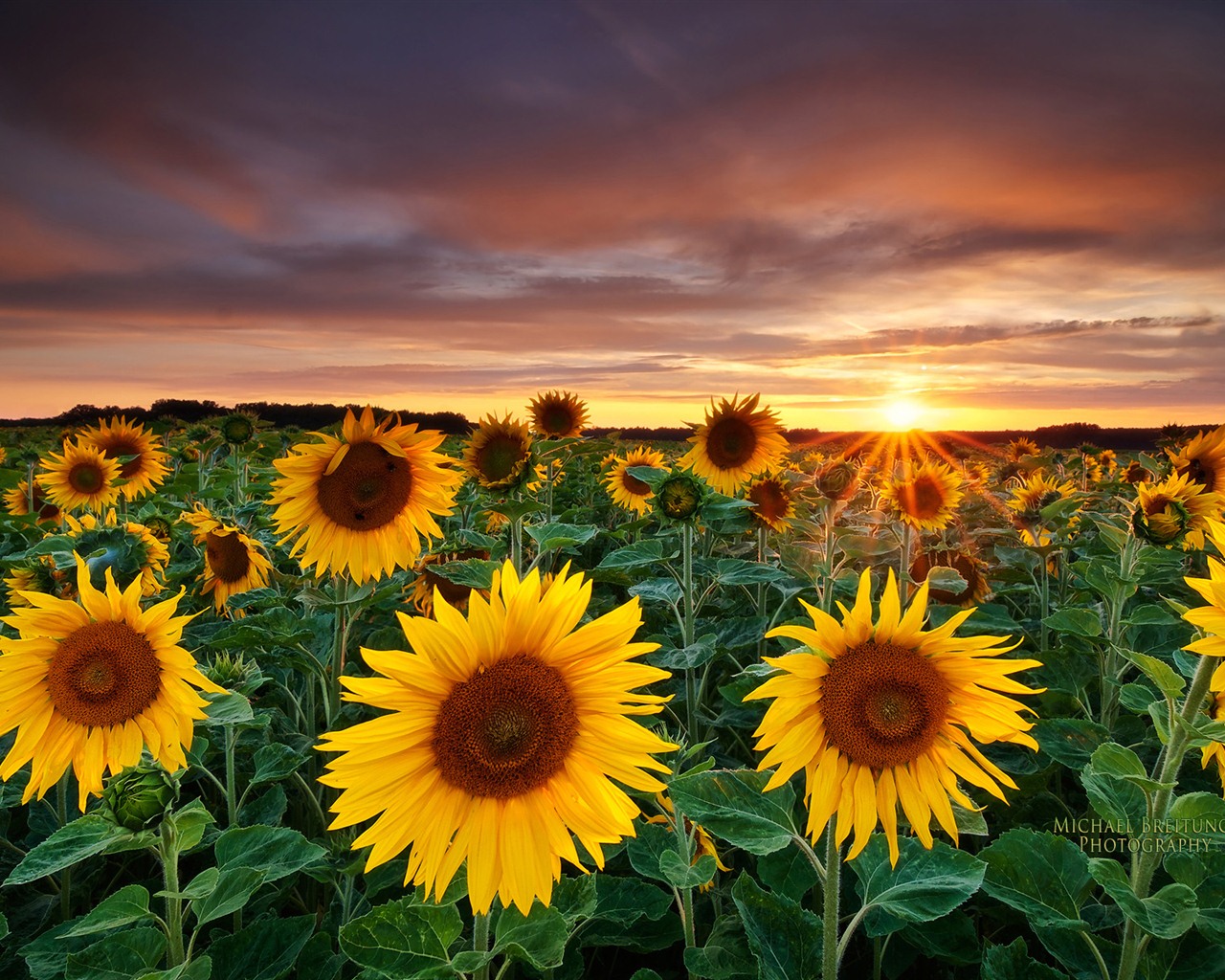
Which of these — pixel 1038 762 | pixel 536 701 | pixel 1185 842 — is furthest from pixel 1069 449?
pixel 536 701

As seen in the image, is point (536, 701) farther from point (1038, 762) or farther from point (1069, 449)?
point (1069, 449)

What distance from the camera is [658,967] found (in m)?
2.97

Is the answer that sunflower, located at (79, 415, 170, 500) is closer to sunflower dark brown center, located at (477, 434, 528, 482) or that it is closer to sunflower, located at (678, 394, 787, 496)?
sunflower dark brown center, located at (477, 434, 528, 482)

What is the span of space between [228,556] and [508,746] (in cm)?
385

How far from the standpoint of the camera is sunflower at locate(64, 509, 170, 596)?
403 cm

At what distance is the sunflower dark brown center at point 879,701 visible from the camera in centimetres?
200

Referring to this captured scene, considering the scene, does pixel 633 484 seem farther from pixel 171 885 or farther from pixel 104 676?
pixel 171 885

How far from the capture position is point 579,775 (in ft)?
6.18

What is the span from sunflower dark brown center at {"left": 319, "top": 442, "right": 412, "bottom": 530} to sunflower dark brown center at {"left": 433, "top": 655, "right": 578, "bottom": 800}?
2.09 meters

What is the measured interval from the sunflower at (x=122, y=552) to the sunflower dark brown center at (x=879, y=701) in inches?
138

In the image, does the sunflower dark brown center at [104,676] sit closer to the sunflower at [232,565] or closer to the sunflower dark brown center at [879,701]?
the sunflower dark brown center at [879,701]

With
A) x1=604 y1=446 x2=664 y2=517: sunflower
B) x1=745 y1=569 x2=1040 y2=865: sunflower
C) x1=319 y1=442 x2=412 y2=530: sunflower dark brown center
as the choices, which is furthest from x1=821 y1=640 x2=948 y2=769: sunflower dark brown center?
x1=604 y1=446 x2=664 y2=517: sunflower

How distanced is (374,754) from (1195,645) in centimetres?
202

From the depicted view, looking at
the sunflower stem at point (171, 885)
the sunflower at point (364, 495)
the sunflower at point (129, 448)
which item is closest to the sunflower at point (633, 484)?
the sunflower at point (364, 495)
